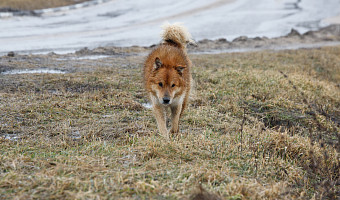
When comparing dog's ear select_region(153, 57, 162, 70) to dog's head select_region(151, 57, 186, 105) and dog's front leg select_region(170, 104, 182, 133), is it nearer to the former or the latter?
dog's head select_region(151, 57, 186, 105)

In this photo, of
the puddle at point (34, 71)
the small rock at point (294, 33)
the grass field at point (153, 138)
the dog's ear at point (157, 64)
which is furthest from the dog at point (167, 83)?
the small rock at point (294, 33)

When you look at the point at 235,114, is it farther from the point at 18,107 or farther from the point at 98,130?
the point at 18,107

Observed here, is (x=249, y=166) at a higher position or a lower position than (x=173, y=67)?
lower

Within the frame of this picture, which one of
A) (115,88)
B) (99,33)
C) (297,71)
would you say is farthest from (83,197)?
(99,33)

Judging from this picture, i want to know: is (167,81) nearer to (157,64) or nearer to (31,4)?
(157,64)

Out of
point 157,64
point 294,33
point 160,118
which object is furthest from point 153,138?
point 294,33

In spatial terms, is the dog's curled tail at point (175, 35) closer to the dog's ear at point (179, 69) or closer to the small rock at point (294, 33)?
the dog's ear at point (179, 69)

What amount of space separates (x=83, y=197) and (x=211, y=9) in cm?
2252

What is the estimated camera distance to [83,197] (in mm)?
3514

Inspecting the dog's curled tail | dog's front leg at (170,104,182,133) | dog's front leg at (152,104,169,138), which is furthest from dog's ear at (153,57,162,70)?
the dog's curled tail

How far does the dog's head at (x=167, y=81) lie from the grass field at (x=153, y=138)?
66 centimetres

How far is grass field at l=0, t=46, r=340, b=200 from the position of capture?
3.87 metres

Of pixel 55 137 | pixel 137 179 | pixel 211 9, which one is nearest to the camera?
pixel 137 179

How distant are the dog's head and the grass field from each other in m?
0.66
